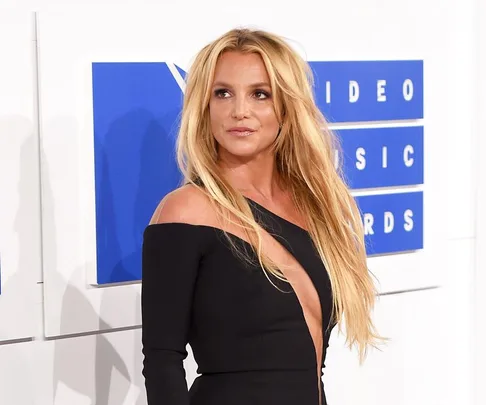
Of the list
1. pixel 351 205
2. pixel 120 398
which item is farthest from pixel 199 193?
pixel 120 398

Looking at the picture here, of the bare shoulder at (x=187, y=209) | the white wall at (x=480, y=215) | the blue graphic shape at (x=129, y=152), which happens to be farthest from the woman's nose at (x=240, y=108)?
the white wall at (x=480, y=215)

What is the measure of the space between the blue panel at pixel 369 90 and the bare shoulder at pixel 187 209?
34.6 inches

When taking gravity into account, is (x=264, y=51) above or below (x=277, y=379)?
above

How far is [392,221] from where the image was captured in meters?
2.85

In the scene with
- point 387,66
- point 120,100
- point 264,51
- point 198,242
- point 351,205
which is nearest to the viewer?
point 198,242

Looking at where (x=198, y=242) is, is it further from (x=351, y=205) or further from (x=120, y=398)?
(x=120, y=398)

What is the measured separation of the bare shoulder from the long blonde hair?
0.02 metres

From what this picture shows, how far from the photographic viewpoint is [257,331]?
1.85m

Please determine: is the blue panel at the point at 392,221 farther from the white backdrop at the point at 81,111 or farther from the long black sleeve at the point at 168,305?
the long black sleeve at the point at 168,305

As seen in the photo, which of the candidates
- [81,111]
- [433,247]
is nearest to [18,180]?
[81,111]

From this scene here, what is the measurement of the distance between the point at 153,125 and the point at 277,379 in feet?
2.62

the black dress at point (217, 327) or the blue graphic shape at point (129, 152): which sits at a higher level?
the blue graphic shape at point (129, 152)

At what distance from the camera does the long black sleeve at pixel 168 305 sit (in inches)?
70.4

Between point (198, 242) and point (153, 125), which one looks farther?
point (153, 125)
